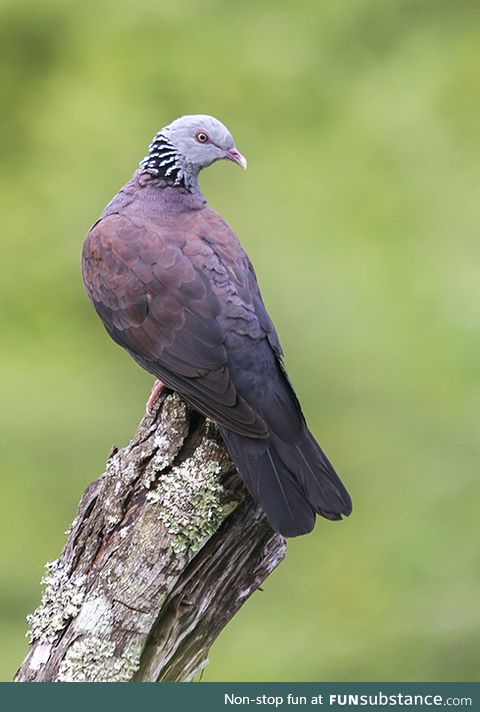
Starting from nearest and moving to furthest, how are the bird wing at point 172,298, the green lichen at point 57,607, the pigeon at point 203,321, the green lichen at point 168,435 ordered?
the green lichen at point 57,607 < the green lichen at point 168,435 < the pigeon at point 203,321 < the bird wing at point 172,298

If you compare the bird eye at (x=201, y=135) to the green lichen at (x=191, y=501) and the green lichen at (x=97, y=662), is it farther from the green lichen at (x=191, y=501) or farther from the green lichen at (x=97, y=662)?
the green lichen at (x=97, y=662)

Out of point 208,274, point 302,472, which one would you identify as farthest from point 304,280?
point 302,472

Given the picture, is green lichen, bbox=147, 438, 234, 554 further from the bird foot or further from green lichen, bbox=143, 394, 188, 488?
the bird foot

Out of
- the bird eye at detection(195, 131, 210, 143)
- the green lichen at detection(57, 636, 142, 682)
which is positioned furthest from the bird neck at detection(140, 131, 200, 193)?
the green lichen at detection(57, 636, 142, 682)

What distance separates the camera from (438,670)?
5.47 m

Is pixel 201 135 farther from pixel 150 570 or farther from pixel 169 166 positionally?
pixel 150 570

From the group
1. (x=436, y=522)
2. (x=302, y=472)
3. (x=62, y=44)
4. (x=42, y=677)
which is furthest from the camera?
(x=62, y=44)

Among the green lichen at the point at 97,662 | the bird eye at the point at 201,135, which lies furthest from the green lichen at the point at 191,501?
the bird eye at the point at 201,135

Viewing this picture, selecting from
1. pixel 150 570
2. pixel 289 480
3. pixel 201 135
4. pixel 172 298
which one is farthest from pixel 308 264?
pixel 150 570

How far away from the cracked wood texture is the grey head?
1474 millimetres

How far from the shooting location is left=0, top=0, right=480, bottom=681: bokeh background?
5.89 m

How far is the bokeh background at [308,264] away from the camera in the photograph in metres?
5.89

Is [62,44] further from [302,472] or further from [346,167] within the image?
[302,472]

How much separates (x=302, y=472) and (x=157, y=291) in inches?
36.1
